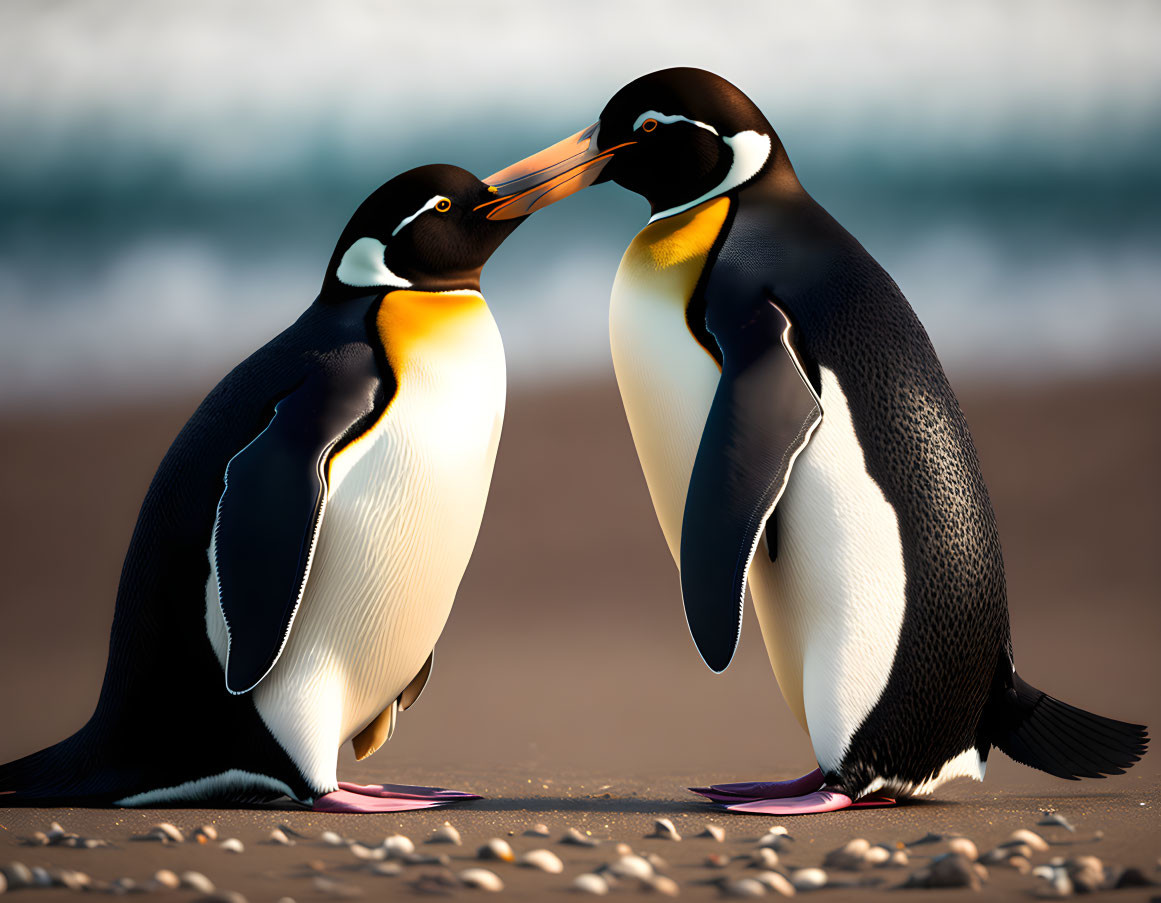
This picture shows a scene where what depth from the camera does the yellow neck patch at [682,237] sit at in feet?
10.3

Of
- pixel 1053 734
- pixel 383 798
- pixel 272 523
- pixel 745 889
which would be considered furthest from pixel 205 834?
pixel 1053 734

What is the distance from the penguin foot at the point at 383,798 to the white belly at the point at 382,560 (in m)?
0.05

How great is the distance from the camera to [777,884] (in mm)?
2076

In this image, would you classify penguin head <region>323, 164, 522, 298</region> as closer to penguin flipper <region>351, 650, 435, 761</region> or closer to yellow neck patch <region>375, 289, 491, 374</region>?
yellow neck patch <region>375, 289, 491, 374</region>

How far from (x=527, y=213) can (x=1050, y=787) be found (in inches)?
87.8

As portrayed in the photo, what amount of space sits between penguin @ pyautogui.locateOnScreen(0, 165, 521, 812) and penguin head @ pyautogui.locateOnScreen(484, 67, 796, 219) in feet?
1.57

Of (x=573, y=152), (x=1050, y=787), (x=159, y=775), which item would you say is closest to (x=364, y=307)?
(x=573, y=152)

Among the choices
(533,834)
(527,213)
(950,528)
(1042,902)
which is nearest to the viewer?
(1042,902)

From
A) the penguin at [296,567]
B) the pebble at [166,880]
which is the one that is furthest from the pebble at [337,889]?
the penguin at [296,567]

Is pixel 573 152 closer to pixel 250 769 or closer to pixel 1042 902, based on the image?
pixel 250 769

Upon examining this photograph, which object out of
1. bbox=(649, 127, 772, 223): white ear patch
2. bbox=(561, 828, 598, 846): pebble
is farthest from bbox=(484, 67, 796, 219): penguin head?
bbox=(561, 828, 598, 846): pebble

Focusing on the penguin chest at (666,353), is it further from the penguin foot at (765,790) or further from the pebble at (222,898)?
the pebble at (222,898)

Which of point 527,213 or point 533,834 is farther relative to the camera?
point 527,213

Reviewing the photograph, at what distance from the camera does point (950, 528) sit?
2896 mm
